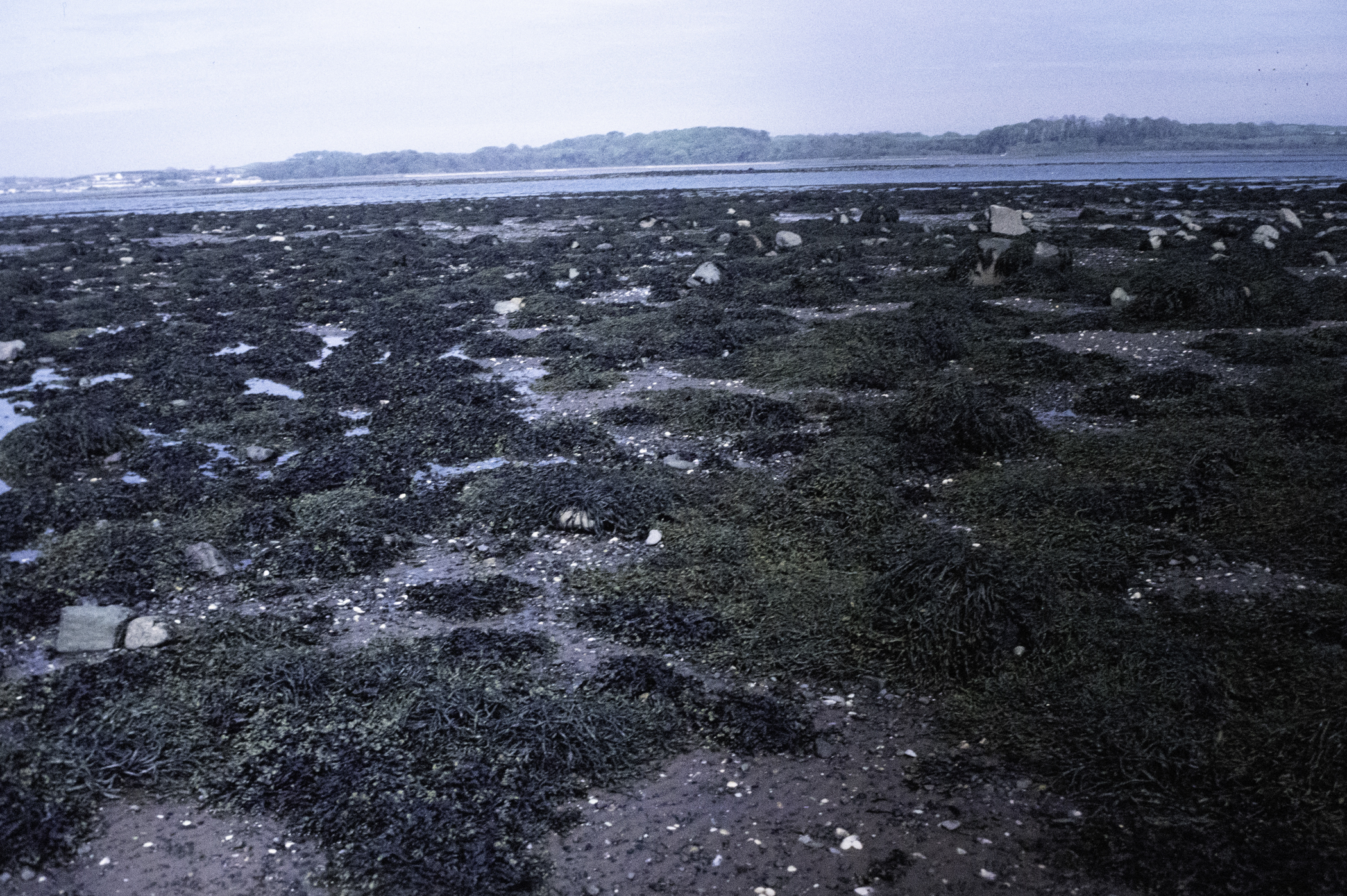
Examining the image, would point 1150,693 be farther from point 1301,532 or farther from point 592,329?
point 592,329

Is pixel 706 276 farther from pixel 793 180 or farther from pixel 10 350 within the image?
pixel 793 180

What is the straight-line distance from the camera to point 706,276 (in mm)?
19922

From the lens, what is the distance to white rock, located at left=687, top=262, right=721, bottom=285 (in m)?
19.8

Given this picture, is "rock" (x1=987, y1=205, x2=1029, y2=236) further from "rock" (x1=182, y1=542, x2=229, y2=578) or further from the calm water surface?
the calm water surface

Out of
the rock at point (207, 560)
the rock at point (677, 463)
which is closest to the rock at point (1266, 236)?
the rock at point (677, 463)

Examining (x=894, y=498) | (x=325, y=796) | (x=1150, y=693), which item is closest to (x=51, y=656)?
(x=325, y=796)

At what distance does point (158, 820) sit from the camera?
445 centimetres

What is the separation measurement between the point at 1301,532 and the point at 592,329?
1204 centimetres

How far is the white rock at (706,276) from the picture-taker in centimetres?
1978

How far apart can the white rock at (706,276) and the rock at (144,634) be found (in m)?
15.2

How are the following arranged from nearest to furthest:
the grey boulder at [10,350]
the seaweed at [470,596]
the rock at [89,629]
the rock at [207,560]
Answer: the rock at [89,629]
the seaweed at [470,596]
the rock at [207,560]
the grey boulder at [10,350]

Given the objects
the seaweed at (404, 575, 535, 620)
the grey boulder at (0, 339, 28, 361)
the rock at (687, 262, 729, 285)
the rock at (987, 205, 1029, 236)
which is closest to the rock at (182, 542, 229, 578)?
the seaweed at (404, 575, 535, 620)

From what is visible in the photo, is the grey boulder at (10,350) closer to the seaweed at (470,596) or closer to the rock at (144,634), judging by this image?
the rock at (144,634)

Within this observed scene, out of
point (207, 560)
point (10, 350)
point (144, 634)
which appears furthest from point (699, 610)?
point (10, 350)
